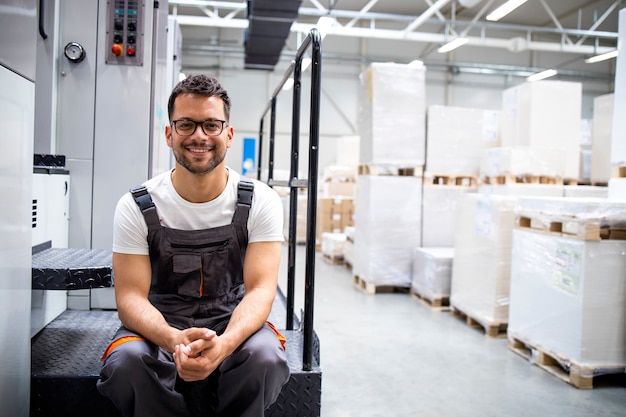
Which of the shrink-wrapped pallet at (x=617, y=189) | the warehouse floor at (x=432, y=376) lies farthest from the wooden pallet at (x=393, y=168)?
the shrink-wrapped pallet at (x=617, y=189)

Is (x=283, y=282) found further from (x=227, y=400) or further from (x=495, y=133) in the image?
(x=227, y=400)

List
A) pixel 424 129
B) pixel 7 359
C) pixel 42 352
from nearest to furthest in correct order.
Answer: pixel 7 359 < pixel 42 352 < pixel 424 129

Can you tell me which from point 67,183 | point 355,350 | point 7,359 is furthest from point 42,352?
point 355,350

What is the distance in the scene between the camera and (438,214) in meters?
6.77

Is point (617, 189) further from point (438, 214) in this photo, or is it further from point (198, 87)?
point (198, 87)

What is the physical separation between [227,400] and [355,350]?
2541 mm

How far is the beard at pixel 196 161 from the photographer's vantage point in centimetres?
208

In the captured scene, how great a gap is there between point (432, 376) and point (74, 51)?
3.12 metres

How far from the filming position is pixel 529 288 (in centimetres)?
418

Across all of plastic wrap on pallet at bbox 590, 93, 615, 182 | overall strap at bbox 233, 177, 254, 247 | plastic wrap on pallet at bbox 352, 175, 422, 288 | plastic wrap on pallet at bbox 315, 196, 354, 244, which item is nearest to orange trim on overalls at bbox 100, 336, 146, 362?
overall strap at bbox 233, 177, 254, 247

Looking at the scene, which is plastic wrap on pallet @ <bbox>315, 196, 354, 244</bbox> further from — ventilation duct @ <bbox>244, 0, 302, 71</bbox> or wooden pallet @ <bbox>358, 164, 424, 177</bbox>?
wooden pallet @ <bbox>358, 164, 424, 177</bbox>

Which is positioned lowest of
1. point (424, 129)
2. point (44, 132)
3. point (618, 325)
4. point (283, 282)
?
point (283, 282)

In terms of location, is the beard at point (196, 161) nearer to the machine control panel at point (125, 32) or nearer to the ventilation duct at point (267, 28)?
the machine control panel at point (125, 32)

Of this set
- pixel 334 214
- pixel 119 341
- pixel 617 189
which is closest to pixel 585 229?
pixel 617 189
